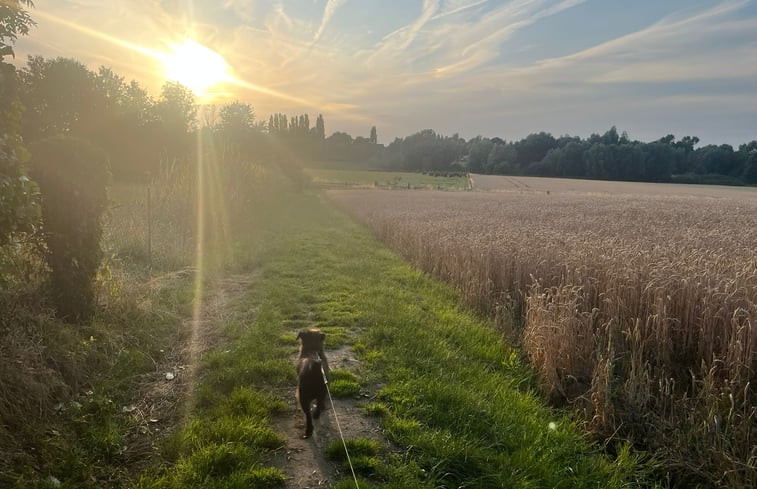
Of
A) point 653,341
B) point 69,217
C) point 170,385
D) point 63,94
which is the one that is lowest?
point 170,385

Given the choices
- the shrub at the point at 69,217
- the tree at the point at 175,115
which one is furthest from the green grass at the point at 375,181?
the shrub at the point at 69,217

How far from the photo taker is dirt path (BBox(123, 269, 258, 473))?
3.64m

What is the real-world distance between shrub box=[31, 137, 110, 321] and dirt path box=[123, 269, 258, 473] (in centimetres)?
128

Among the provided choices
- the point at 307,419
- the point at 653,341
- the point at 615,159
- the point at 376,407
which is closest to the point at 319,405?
the point at 307,419

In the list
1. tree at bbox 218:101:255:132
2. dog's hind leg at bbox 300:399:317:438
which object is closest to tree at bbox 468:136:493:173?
tree at bbox 218:101:255:132

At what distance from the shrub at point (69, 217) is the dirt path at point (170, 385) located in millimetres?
1282

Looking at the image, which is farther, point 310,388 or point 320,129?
point 320,129

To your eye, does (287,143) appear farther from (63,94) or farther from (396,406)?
(396,406)

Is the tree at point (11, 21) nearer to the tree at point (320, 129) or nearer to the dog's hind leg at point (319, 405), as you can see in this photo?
the dog's hind leg at point (319, 405)

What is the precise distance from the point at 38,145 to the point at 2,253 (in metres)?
1.49

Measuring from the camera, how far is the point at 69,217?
5195 millimetres

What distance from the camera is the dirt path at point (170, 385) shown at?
3.64 m

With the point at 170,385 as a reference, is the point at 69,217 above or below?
above

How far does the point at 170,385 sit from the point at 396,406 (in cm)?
252
